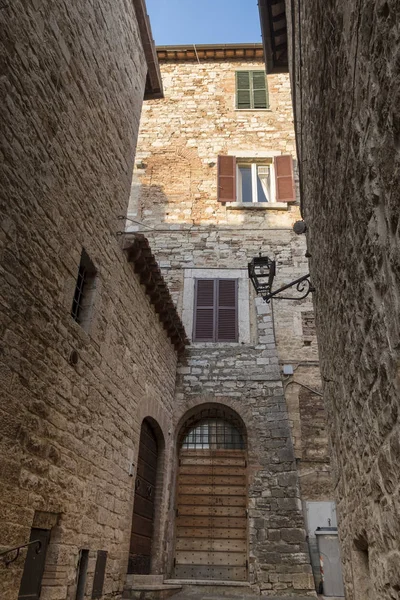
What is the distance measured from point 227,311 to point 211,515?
4107mm

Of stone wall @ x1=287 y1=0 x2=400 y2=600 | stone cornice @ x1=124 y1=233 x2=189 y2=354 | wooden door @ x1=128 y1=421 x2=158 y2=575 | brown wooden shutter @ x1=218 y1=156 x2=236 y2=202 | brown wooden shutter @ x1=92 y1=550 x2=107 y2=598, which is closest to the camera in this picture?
stone wall @ x1=287 y1=0 x2=400 y2=600

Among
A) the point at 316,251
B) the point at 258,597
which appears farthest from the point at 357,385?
the point at 258,597

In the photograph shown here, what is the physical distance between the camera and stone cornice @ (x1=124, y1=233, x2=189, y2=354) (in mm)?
6527

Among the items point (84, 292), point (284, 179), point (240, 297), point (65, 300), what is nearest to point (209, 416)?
point (240, 297)

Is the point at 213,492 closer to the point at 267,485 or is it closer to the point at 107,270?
the point at 267,485

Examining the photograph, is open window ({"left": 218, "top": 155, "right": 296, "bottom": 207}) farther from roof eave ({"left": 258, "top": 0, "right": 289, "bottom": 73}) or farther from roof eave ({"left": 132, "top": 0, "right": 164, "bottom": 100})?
roof eave ({"left": 258, "top": 0, "right": 289, "bottom": 73})

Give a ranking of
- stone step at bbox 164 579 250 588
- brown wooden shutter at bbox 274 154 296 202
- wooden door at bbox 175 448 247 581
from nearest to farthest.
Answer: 1. stone step at bbox 164 579 250 588
2. wooden door at bbox 175 448 247 581
3. brown wooden shutter at bbox 274 154 296 202

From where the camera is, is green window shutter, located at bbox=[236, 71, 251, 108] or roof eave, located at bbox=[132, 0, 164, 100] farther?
green window shutter, located at bbox=[236, 71, 251, 108]

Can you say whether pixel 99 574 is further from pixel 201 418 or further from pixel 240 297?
pixel 240 297

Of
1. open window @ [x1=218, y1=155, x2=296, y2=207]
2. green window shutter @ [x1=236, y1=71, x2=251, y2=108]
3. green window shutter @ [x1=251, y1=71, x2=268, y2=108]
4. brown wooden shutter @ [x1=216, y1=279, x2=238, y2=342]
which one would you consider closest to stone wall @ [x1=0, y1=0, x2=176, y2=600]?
brown wooden shutter @ [x1=216, y1=279, x2=238, y2=342]

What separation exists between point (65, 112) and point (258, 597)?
693 centimetres

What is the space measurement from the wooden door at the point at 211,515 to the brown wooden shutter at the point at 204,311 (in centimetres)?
240

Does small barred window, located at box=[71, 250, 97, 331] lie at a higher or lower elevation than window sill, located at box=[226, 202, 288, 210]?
lower

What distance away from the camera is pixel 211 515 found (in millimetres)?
8383
